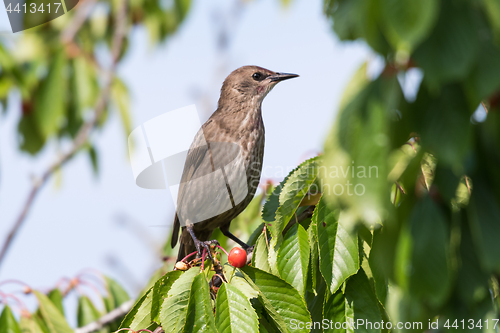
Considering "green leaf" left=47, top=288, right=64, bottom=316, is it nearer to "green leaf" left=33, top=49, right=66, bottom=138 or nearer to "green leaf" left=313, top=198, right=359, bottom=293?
"green leaf" left=33, top=49, right=66, bottom=138

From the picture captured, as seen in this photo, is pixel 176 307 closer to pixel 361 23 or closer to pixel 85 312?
pixel 361 23

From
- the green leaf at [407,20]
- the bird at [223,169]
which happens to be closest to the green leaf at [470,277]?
the green leaf at [407,20]

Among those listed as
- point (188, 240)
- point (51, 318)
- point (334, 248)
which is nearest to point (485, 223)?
point (334, 248)

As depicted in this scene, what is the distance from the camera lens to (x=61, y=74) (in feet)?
12.0

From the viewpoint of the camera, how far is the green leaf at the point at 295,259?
2.10m

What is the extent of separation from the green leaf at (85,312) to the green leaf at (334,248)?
2972 millimetres

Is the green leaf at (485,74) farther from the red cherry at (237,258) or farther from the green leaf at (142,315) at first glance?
the green leaf at (142,315)

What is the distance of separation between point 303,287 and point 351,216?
1.43 meters

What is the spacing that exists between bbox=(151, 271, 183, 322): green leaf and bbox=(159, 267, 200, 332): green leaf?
163 millimetres

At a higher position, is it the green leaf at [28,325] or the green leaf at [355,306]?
the green leaf at [355,306]

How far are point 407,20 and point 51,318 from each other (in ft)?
10.1

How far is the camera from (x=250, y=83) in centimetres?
439

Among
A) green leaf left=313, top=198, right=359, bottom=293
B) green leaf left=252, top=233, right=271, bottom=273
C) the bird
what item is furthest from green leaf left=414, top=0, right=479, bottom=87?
the bird

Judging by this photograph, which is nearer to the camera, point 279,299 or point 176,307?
point 176,307
